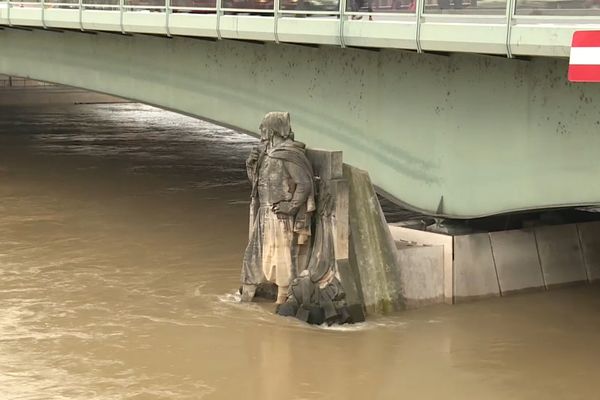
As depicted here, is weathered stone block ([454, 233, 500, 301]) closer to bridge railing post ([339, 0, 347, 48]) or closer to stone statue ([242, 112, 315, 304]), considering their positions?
stone statue ([242, 112, 315, 304])

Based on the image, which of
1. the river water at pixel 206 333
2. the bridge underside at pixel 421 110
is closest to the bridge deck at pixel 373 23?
the bridge underside at pixel 421 110

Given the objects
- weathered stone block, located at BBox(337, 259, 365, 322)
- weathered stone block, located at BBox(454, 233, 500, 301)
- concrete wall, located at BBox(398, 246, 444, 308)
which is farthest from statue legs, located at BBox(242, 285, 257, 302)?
weathered stone block, located at BBox(454, 233, 500, 301)

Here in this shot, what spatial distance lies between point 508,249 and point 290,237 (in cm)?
314

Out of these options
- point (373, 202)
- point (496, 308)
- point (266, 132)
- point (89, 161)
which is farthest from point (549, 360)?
point (89, 161)

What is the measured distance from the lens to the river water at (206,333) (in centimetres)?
991

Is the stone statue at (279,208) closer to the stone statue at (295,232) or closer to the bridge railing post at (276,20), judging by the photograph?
the stone statue at (295,232)

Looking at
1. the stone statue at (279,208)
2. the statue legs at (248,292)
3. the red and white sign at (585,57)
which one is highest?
the red and white sign at (585,57)

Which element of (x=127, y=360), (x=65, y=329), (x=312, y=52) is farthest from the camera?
(x=312, y=52)

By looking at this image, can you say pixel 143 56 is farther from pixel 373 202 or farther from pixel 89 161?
pixel 89 161

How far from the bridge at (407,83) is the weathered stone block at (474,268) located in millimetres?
441

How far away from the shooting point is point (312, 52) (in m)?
14.4

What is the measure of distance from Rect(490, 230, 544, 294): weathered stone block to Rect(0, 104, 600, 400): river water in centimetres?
24

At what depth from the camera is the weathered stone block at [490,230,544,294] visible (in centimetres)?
1320

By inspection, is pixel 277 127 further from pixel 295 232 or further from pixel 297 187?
pixel 295 232
